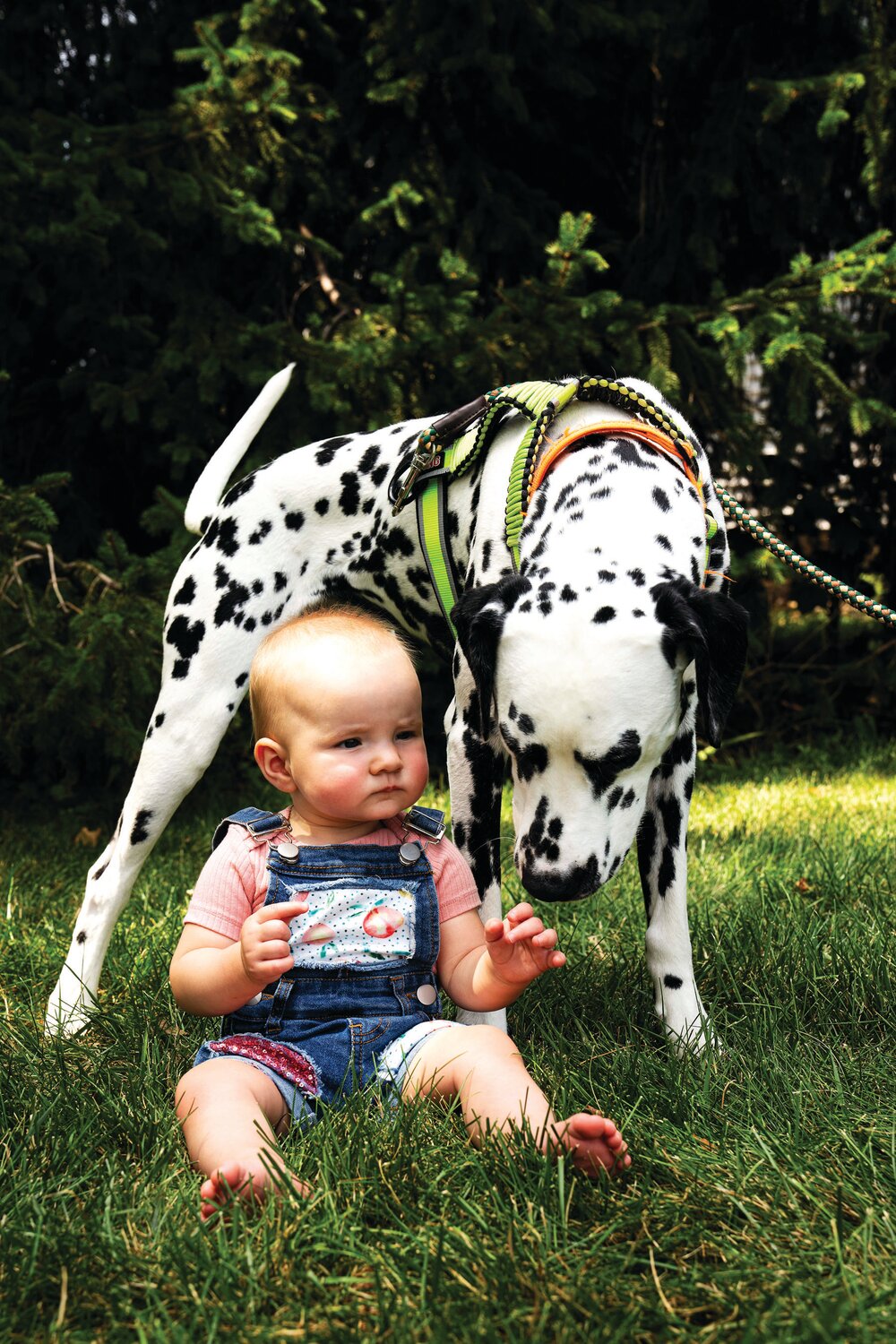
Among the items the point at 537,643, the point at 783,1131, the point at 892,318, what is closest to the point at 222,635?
the point at 537,643

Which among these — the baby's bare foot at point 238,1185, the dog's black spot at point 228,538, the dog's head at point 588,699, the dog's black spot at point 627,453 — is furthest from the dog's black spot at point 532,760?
the dog's black spot at point 228,538

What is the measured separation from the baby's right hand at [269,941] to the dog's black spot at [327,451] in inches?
70.9

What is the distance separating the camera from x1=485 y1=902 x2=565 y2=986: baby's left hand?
84.3 inches

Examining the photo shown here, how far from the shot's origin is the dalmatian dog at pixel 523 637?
2.38 m

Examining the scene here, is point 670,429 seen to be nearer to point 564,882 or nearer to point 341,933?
point 564,882

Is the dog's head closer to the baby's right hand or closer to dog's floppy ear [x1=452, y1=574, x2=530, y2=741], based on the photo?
dog's floppy ear [x1=452, y1=574, x2=530, y2=741]

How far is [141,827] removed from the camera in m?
3.55

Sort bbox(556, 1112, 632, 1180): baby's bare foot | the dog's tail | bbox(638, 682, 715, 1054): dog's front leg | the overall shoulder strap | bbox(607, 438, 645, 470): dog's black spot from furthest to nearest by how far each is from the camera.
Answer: the dog's tail
bbox(638, 682, 715, 1054): dog's front leg
bbox(607, 438, 645, 470): dog's black spot
the overall shoulder strap
bbox(556, 1112, 632, 1180): baby's bare foot

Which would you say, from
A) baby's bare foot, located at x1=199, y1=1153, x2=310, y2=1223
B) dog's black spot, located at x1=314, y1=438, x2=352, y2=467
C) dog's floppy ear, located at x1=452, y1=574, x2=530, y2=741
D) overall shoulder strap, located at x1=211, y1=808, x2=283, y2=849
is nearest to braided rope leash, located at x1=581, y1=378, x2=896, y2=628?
dog's floppy ear, located at x1=452, y1=574, x2=530, y2=741

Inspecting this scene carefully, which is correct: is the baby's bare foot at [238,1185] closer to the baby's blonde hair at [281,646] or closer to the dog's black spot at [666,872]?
the baby's blonde hair at [281,646]

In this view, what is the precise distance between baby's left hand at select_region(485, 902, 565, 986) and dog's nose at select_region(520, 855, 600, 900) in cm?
16

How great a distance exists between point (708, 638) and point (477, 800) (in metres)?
0.88

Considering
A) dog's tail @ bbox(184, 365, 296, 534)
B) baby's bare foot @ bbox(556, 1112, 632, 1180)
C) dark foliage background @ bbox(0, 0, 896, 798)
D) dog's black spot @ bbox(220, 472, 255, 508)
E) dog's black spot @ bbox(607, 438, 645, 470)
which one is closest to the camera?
baby's bare foot @ bbox(556, 1112, 632, 1180)

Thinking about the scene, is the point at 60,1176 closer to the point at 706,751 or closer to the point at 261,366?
the point at 261,366
